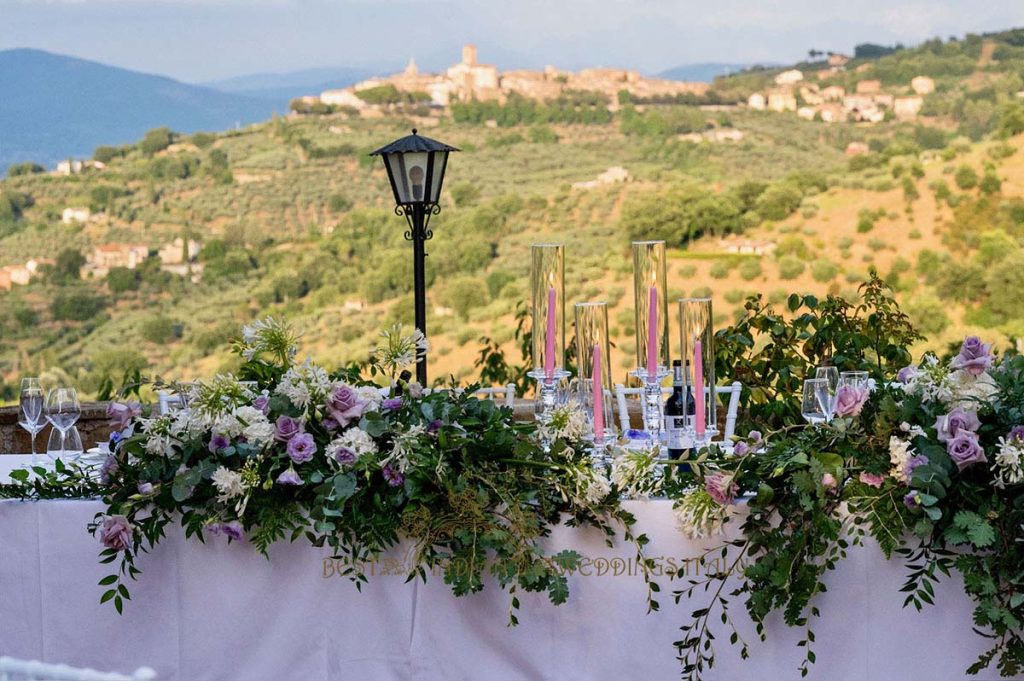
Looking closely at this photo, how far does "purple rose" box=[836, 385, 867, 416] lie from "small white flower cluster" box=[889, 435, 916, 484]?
0.36 ft

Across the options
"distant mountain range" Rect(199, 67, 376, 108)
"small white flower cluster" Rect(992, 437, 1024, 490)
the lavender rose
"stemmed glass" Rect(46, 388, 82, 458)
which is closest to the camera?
"small white flower cluster" Rect(992, 437, 1024, 490)

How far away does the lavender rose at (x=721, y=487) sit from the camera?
210cm

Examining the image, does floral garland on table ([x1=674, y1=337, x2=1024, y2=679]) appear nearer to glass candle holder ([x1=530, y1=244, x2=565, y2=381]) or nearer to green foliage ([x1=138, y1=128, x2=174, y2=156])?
glass candle holder ([x1=530, y1=244, x2=565, y2=381])

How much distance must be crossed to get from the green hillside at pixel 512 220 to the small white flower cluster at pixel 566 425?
42.4ft

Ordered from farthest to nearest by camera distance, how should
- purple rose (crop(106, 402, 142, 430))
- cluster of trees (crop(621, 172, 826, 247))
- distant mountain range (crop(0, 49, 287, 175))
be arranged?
cluster of trees (crop(621, 172, 826, 247))
distant mountain range (crop(0, 49, 287, 175))
purple rose (crop(106, 402, 142, 430))

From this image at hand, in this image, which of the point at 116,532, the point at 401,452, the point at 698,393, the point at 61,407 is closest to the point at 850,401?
the point at 698,393

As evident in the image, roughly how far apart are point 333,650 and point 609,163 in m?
15.2

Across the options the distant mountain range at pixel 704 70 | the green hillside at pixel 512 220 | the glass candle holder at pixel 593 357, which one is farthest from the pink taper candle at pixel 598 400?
the distant mountain range at pixel 704 70

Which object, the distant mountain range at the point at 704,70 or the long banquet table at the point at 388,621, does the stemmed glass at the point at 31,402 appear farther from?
the distant mountain range at the point at 704,70

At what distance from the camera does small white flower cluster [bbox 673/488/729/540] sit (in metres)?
2.12

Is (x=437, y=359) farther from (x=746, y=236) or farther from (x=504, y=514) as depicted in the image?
→ (x=504, y=514)

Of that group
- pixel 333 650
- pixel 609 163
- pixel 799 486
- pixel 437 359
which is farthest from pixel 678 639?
pixel 609 163

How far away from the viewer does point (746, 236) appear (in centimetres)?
1634

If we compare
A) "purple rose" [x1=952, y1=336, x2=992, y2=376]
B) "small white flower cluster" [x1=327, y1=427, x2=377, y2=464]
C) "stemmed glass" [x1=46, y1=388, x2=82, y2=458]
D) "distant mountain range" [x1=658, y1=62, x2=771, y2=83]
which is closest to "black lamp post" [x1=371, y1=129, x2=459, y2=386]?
"stemmed glass" [x1=46, y1=388, x2=82, y2=458]
